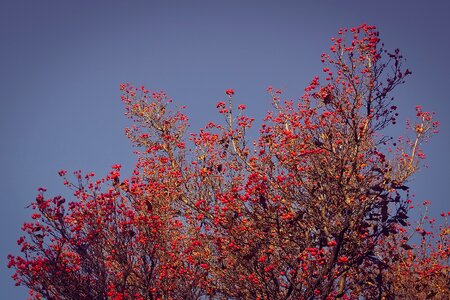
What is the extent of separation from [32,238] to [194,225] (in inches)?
244

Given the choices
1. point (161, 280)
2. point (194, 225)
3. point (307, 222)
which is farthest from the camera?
point (194, 225)

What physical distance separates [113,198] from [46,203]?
5.99 ft

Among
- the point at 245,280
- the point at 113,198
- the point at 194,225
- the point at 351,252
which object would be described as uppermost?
the point at 194,225

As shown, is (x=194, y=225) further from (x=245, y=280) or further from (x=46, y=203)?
(x=46, y=203)

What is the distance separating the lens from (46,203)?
10664 millimetres

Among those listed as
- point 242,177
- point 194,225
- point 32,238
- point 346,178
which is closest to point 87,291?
point 32,238

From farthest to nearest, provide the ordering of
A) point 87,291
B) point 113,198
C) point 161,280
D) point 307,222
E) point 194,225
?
1. point 194,225
2. point 161,280
3. point 307,222
4. point 113,198
5. point 87,291

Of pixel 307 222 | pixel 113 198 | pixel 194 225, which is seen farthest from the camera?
pixel 194 225

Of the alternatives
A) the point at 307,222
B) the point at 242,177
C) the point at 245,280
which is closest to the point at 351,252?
the point at 307,222

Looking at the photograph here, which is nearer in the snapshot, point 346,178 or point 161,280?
point 346,178

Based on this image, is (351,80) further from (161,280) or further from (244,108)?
(161,280)

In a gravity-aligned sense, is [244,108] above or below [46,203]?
above

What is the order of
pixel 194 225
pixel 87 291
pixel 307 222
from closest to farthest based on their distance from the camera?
pixel 87 291
pixel 307 222
pixel 194 225

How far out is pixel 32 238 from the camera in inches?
419
